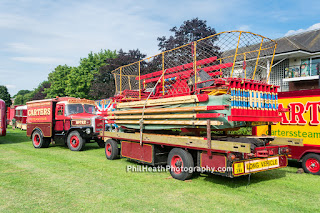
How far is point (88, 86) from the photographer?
39.6m

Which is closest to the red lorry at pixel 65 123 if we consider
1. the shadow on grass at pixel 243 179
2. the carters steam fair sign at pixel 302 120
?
the shadow on grass at pixel 243 179

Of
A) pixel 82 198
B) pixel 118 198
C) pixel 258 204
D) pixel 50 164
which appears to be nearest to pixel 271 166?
pixel 258 204

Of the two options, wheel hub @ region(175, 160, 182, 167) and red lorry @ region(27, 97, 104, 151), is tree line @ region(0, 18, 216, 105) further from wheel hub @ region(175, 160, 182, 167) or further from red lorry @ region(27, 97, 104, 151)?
wheel hub @ region(175, 160, 182, 167)

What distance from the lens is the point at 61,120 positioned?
14.1m

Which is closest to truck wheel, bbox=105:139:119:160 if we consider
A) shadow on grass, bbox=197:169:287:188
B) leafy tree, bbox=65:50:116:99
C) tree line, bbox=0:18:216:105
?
shadow on grass, bbox=197:169:287:188

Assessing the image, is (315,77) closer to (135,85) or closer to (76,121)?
(135,85)

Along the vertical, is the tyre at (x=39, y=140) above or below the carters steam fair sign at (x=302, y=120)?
Answer: below

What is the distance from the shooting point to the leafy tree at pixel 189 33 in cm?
2305

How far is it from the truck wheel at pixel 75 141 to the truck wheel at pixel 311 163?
31.2 ft

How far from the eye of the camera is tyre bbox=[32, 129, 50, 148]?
46.8ft

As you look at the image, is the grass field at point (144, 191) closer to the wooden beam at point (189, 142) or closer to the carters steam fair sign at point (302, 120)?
the wooden beam at point (189, 142)

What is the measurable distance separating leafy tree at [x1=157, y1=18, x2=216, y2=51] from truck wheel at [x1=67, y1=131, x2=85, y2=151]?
12.7 meters

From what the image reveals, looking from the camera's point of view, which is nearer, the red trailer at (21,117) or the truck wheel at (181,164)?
the truck wheel at (181,164)

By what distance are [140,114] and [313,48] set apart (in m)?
17.1
